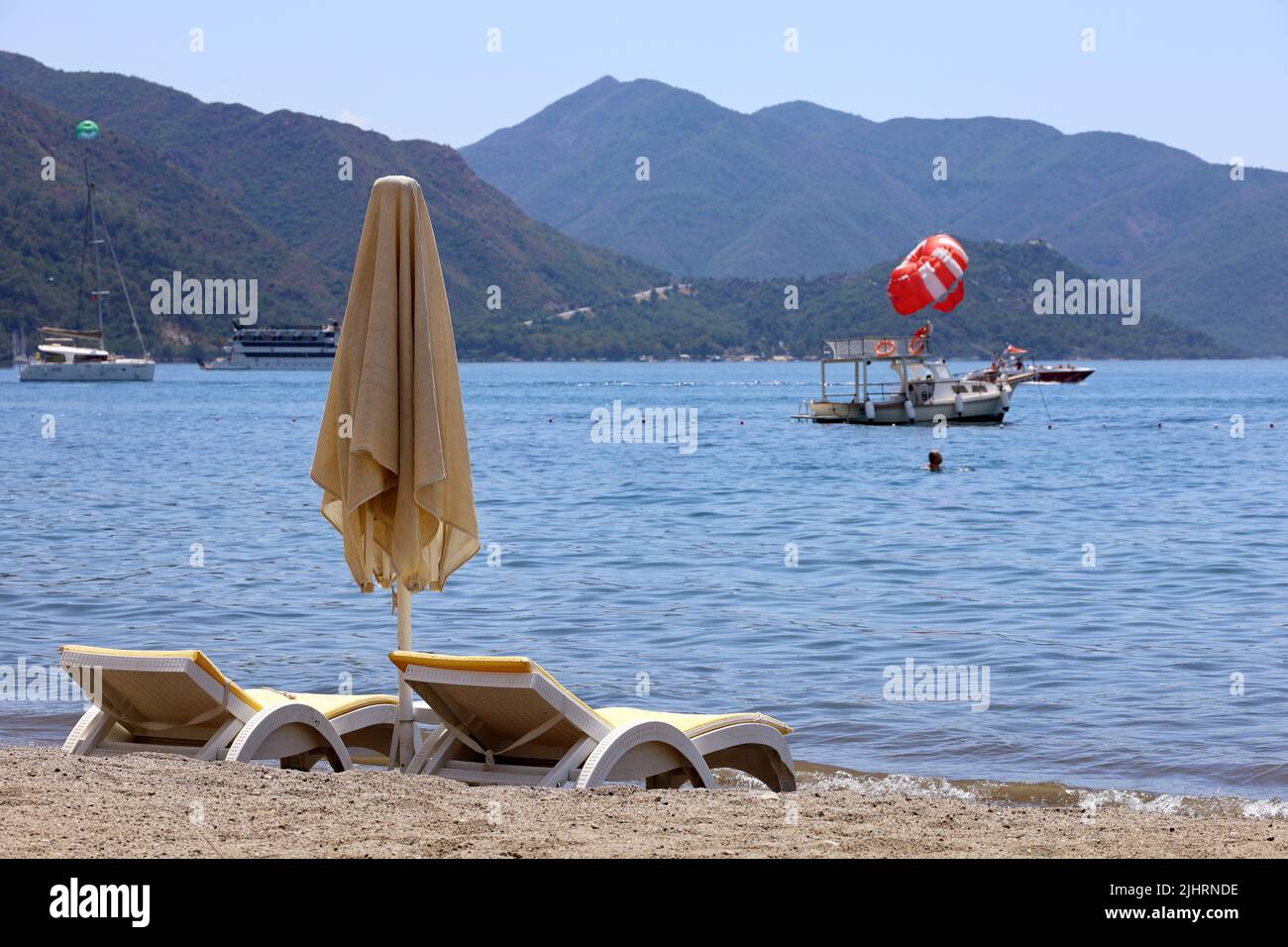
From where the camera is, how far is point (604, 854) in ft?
15.4

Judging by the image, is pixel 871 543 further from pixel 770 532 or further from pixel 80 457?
pixel 80 457

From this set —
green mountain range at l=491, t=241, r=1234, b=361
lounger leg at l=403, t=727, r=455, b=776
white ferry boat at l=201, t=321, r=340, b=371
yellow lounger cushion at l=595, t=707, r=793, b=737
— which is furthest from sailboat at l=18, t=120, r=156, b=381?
yellow lounger cushion at l=595, t=707, r=793, b=737

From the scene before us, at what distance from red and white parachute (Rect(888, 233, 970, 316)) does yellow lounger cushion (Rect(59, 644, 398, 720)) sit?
3305 cm

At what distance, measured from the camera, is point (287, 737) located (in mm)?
6055

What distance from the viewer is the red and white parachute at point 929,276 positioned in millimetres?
38656

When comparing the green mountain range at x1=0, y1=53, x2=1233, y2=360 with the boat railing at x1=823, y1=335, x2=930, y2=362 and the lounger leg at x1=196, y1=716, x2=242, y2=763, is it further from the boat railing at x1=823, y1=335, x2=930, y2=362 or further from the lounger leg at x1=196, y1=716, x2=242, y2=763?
the lounger leg at x1=196, y1=716, x2=242, y2=763

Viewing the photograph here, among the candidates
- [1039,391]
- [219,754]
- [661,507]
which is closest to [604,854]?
[219,754]

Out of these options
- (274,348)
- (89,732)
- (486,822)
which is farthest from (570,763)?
(274,348)

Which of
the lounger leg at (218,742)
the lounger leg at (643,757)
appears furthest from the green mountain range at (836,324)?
the lounger leg at (218,742)

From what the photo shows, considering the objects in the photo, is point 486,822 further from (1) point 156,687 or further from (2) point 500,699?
(1) point 156,687

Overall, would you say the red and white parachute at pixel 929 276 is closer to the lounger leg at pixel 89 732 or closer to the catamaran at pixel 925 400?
the catamaran at pixel 925 400
